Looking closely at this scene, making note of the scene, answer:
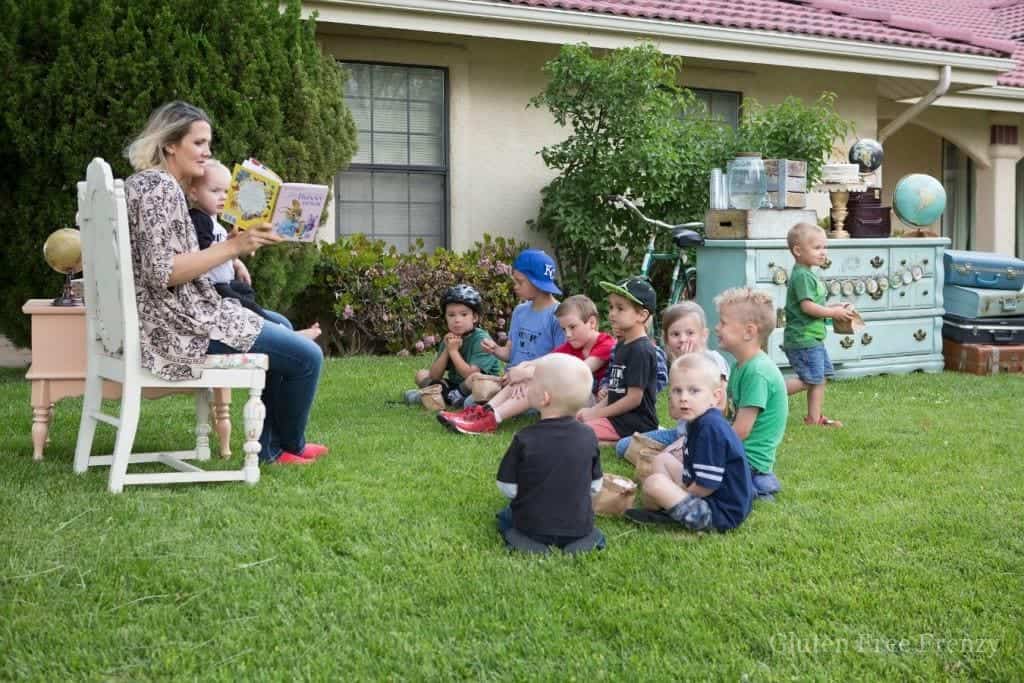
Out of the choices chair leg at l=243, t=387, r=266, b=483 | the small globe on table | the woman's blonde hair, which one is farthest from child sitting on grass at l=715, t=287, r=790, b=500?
the small globe on table

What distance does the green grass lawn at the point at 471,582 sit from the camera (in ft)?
10.2

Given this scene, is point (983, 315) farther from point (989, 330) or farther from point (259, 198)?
Result: point (259, 198)

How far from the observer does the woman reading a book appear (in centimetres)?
469

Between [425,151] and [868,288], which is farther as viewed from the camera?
[425,151]

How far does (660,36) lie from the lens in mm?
11234

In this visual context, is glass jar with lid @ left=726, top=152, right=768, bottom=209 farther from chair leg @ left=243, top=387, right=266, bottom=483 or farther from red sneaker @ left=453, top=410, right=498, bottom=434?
chair leg @ left=243, top=387, right=266, bottom=483

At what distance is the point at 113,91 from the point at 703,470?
547 centimetres

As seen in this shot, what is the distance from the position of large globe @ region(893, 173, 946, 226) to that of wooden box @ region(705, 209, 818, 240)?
52.7 inches

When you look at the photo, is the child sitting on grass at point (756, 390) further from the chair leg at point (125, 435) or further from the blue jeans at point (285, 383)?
the chair leg at point (125, 435)

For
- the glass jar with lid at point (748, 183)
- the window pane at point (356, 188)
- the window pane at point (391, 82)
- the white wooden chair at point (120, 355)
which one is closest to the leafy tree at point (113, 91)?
the window pane at point (356, 188)

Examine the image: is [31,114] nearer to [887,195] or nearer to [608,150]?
[608,150]

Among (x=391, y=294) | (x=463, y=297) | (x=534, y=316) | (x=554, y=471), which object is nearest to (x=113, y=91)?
(x=391, y=294)

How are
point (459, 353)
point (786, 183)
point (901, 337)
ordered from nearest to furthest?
point (459, 353) < point (786, 183) < point (901, 337)

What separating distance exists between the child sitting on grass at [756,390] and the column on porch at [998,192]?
12396mm
